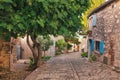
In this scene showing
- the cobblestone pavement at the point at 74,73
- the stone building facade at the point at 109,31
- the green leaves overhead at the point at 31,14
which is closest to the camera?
the green leaves overhead at the point at 31,14

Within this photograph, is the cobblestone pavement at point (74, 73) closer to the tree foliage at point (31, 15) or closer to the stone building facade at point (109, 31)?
the stone building facade at point (109, 31)

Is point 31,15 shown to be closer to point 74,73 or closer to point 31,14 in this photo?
point 31,14

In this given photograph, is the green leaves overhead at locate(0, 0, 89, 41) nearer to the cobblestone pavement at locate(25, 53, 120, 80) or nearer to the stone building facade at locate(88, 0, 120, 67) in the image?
the cobblestone pavement at locate(25, 53, 120, 80)

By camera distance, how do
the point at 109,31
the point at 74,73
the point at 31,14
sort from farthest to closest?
the point at 109,31 < the point at 74,73 < the point at 31,14

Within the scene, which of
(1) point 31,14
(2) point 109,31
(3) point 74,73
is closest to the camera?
(1) point 31,14

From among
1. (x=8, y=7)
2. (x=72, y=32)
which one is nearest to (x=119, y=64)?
(x=72, y=32)

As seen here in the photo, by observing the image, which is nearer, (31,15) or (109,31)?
(31,15)

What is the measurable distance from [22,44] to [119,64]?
20.7 metres

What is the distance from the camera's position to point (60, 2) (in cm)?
1257

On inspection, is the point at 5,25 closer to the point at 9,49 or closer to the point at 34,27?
the point at 34,27

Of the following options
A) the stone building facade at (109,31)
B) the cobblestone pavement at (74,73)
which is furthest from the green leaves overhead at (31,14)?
the stone building facade at (109,31)

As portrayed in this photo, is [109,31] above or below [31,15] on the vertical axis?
below

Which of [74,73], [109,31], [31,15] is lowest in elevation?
[74,73]

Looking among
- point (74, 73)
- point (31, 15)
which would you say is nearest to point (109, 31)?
point (74, 73)
